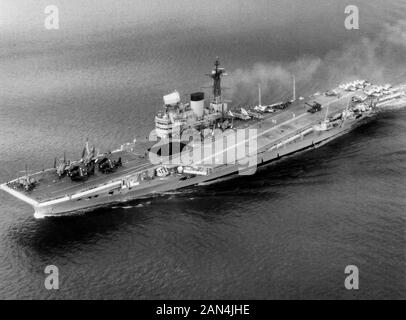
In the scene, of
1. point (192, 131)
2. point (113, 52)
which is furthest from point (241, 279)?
point (113, 52)

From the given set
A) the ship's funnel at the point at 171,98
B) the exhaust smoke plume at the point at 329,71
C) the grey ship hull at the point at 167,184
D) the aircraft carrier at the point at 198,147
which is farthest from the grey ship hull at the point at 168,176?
the ship's funnel at the point at 171,98

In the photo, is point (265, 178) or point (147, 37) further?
point (147, 37)

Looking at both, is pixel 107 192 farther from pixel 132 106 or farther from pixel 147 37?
pixel 147 37

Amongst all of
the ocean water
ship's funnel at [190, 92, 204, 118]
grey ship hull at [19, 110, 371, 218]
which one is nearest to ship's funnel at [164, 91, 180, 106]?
ship's funnel at [190, 92, 204, 118]

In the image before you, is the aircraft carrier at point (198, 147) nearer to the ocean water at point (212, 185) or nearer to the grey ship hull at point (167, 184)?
the grey ship hull at point (167, 184)

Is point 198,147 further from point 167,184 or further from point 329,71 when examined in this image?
point 329,71

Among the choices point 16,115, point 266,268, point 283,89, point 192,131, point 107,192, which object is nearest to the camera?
point 266,268
